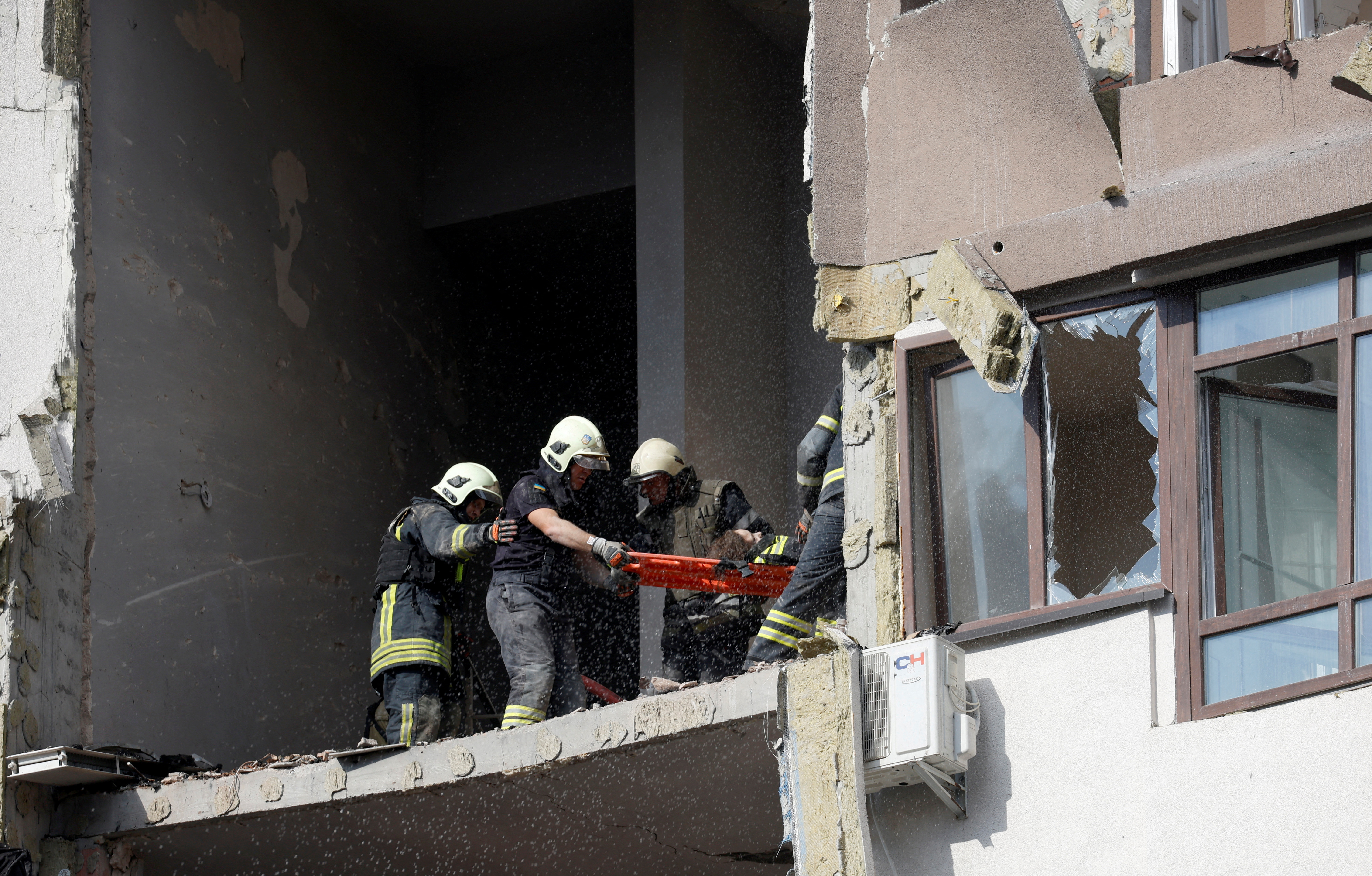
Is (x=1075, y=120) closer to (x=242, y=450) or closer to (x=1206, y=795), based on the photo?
(x=1206, y=795)

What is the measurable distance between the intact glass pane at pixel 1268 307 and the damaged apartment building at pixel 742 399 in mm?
17

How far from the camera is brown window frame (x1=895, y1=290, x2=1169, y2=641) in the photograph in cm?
604

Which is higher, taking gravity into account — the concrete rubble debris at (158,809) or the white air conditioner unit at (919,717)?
the white air conditioner unit at (919,717)

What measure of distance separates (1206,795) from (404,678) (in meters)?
4.37

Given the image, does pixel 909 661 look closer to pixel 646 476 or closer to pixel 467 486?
pixel 646 476

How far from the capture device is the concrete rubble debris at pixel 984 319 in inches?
247

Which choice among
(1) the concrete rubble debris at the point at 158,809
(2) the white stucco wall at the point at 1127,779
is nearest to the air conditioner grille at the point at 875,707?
(2) the white stucco wall at the point at 1127,779

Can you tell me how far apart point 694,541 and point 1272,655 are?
→ 3.86 m

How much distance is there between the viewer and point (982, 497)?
656 centimetres

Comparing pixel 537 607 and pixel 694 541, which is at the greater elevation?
pixel 694 541

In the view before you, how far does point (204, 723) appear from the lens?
964cm

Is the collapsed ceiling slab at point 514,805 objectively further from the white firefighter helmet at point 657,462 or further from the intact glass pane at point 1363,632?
the intact glass pane at point 1363,632

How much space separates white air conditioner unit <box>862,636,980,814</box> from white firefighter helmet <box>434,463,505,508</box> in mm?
3197

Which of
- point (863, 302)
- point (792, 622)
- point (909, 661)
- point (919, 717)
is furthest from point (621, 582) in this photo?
point (919, 717)
